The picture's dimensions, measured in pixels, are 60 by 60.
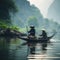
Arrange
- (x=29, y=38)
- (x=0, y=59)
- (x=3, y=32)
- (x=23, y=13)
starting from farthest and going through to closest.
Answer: (x=23, y=13) < (x=3, y=32) < (x=29, y=38) < (x=0, y=59)

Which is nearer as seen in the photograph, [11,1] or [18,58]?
[18,58]

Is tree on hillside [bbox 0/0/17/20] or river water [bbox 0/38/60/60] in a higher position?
tree on hillside [bbox 0/0/17/20]

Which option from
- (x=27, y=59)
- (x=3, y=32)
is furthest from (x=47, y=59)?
(x=3, y=32)

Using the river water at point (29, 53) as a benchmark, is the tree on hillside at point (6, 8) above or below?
above

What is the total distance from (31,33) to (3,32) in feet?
117

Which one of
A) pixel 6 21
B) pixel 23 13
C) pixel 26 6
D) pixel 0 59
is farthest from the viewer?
pixel 26 6

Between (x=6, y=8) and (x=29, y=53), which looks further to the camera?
(x=6, y=8)

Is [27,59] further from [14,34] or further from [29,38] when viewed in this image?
[14,34]

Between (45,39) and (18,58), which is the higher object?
(45,39)

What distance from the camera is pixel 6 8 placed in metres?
102

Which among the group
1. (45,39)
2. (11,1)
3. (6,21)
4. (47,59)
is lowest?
(47,59)

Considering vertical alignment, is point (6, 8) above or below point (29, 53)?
above

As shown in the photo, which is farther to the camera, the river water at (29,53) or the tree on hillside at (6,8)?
the tree on hillside at (6,8)

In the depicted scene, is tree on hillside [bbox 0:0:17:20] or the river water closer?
the river water
